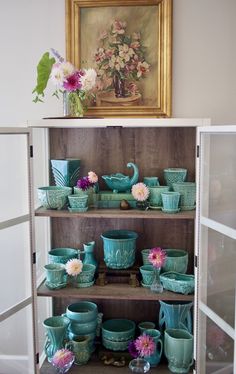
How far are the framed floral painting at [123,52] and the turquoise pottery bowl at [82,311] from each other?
1126mm

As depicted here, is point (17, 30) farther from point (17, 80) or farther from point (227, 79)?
point (227, 79)

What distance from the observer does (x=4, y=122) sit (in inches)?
104

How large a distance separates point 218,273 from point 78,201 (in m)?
0.81

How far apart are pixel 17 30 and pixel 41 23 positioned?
15 centimetres

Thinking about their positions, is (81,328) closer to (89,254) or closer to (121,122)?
(89,254)

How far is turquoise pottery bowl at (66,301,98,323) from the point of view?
249 centimetres

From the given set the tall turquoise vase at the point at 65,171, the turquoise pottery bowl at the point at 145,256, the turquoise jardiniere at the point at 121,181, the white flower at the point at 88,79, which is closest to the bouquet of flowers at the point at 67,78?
the white flower at the point at 88,79

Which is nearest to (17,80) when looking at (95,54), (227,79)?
(95,54)

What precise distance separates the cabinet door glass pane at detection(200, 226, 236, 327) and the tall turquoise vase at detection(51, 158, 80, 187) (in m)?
0.79

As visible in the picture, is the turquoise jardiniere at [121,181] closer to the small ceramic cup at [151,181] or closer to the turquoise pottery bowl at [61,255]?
the small ceramic cup at [151,181]

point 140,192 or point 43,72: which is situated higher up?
point 43,72

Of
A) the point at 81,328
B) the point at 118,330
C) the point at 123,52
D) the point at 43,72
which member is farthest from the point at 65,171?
the point at 118,330

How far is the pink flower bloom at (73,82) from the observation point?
233 centimetres

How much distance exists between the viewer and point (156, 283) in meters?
2.39
